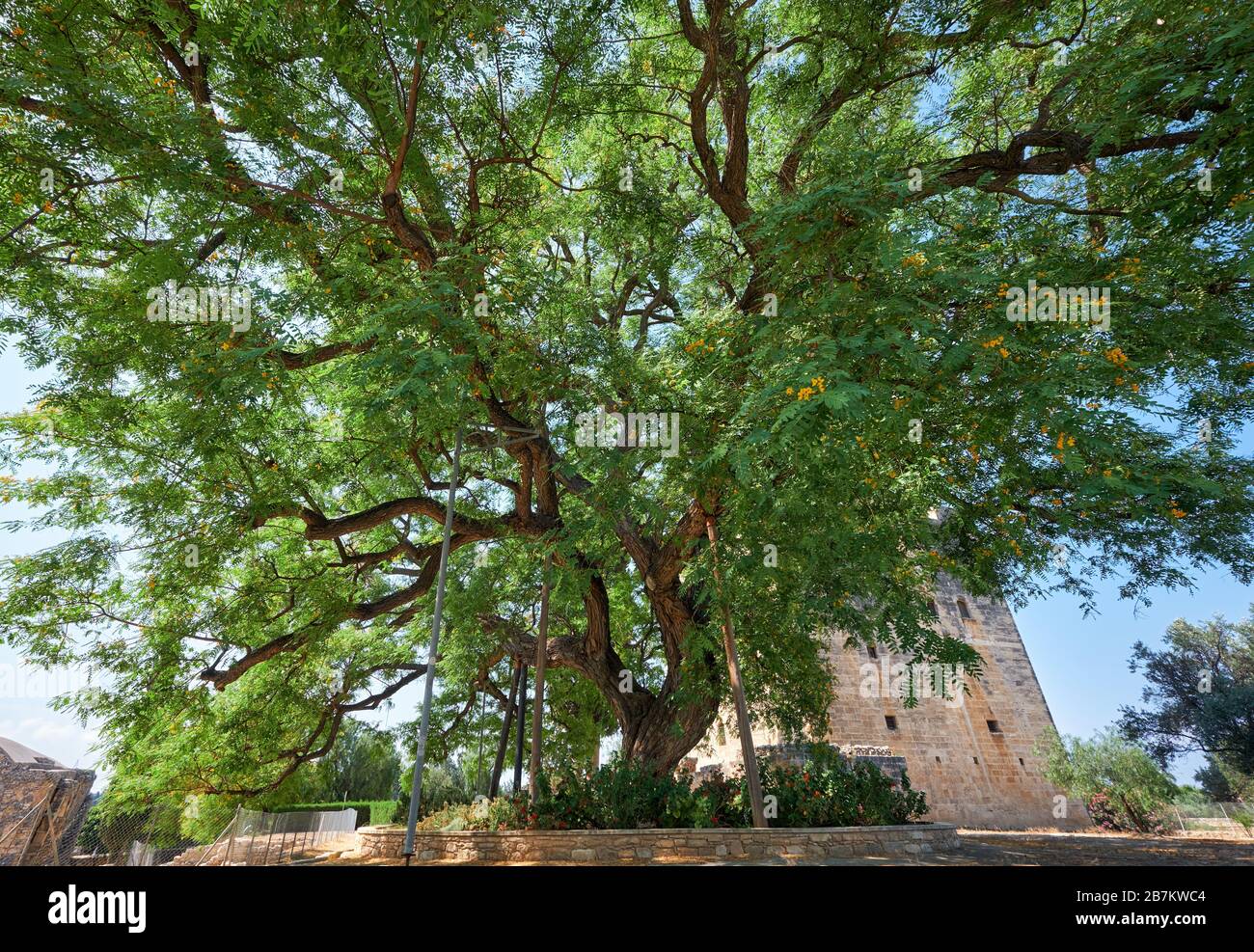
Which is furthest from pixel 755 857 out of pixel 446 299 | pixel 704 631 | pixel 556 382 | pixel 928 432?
pixel 446 299

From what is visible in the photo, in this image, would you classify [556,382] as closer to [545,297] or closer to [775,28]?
[545,297]

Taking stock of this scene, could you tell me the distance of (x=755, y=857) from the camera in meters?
8.17

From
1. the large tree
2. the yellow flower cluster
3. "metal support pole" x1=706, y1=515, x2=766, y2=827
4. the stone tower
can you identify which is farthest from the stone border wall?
the stone tower

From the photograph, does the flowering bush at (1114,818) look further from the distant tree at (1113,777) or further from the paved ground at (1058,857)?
the paved ground at (1058,857)

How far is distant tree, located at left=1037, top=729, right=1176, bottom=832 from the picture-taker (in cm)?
1925

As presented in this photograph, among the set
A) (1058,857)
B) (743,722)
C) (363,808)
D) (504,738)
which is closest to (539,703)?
(743,722)

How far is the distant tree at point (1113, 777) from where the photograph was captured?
1925cm

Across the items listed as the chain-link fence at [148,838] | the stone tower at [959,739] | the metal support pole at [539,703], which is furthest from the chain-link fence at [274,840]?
the stone tower at [959,739]

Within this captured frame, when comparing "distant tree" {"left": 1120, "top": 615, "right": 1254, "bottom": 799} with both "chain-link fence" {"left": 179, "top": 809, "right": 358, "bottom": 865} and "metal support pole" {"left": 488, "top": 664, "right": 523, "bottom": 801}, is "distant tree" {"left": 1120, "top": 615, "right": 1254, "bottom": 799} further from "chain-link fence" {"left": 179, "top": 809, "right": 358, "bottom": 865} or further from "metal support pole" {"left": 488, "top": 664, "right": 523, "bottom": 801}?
"chain-link fence" {"left": 179, "top": 809, "right": 358, "bottom": 865}

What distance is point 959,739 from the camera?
Result: 21141 mm

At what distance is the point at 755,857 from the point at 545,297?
26.3 feet

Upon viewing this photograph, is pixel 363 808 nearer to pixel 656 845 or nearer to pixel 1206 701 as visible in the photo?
pixel 656 845
